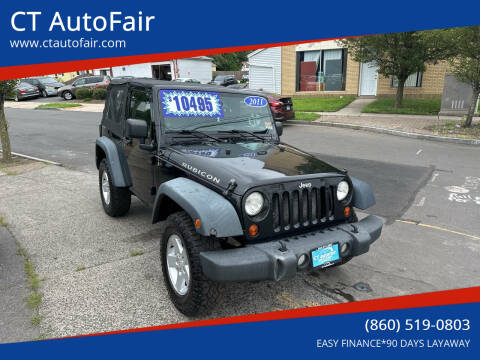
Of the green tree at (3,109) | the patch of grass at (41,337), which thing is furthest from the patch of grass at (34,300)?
the green tree at (3,109)

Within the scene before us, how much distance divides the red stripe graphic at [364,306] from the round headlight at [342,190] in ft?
→ 3.18

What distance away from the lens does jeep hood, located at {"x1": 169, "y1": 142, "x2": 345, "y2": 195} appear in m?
3.05

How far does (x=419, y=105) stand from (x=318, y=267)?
56.5 ft

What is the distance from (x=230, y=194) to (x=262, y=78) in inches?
969

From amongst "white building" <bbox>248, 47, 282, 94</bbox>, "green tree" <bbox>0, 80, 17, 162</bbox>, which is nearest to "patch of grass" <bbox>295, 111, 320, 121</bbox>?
"white building" <bbox>248, 47, 282, 94</bbox>

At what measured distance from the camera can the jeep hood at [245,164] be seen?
3049 mm

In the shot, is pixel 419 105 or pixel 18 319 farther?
pixel 419 105

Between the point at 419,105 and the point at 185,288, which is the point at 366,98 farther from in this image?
the point at 185,288

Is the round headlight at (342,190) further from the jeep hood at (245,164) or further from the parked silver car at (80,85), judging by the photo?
the parked silver car at (80,85)

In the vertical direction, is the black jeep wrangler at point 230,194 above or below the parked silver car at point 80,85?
below

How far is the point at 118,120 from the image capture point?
5051 millimetres

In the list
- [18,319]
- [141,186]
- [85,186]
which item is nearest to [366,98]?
[85,186]

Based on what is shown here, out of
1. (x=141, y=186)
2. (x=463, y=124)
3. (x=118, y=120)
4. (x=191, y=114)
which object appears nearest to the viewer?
(x=191, y=114)

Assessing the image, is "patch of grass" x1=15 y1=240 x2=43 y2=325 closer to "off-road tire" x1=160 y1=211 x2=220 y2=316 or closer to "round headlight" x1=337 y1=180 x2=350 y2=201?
"off-road tire" x1=160 y1=211 x2=220 y2=316
